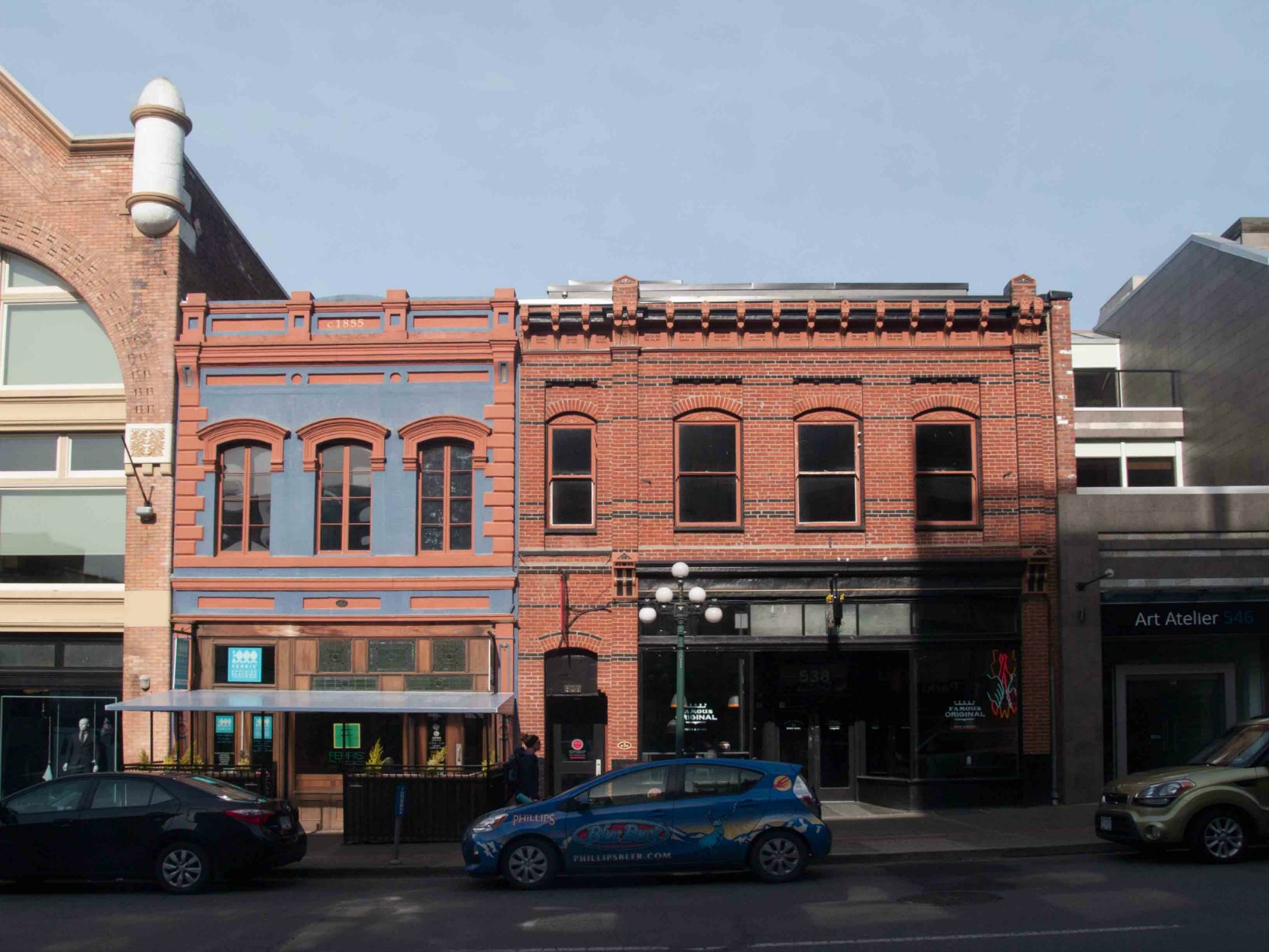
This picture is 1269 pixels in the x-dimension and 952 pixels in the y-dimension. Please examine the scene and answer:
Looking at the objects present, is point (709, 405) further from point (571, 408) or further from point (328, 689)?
point (328, 689)

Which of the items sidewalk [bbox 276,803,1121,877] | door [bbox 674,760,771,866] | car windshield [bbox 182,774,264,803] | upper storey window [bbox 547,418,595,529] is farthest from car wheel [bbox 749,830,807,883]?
upper storey window [bbox 547,418,595,529]

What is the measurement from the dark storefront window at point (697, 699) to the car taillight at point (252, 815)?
304 inches

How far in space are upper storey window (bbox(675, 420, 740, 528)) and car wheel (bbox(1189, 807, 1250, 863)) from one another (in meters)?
9.12

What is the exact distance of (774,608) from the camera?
21281 mm

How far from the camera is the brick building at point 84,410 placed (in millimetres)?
21828

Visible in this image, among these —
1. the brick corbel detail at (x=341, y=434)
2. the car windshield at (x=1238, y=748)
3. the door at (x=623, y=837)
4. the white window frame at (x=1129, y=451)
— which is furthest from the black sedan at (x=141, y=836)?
the white window frame at (x=1129, y=451)

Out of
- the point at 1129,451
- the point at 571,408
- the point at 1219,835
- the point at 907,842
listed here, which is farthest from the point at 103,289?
the point at 1129,451

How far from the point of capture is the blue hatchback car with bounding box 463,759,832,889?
556 inches

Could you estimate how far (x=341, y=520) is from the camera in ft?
71.1

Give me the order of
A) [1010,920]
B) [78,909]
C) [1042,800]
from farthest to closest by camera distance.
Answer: [1042,800] < [78,909] < [1010,920]

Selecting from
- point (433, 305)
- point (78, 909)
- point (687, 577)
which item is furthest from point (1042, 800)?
point (78, 909)

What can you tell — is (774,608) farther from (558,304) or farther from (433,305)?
(433,305)

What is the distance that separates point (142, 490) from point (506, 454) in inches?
246

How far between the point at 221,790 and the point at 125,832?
1.13 meters
